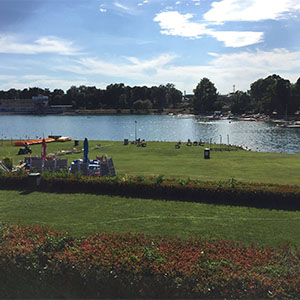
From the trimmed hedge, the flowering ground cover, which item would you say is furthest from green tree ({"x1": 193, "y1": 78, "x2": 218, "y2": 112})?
the flowering ground cover

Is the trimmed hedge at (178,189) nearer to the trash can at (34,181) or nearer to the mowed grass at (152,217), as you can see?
the trash can at (34,181)

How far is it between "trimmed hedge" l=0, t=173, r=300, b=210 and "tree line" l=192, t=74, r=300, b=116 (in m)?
125

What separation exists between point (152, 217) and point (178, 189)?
9.82 ft

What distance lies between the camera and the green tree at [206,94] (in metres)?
184

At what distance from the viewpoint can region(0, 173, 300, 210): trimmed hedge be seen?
1482 centimetres

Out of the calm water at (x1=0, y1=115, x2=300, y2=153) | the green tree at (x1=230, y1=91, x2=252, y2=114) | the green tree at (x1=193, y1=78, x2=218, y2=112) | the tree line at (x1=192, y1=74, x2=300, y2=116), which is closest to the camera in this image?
the calm water at (x1=0, y1=115, x2=300, y2=153)

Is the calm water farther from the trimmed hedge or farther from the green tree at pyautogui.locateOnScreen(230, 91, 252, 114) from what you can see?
the green tree at pyautogui.locateOnScreen(230, 91, 252, 114)

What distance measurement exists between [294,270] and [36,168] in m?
18.2

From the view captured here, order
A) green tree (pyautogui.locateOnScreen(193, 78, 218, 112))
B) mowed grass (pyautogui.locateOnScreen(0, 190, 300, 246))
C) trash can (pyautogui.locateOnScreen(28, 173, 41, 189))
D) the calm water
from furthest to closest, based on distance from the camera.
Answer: green tree (pyautogui.locateOnScreen(193, 78, 218, 112)), the calm water, trash can (pyautogui.locateOnScreen(28, 173, 41, 189)), mowed grass (pyautogui.locateOnScreen(0, 190, 300, 246))

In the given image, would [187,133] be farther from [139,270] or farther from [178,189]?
[139,270]

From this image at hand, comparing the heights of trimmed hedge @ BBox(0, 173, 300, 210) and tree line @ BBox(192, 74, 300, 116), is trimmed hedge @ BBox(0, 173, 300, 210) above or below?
below

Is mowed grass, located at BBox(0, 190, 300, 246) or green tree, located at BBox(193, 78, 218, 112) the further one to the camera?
green tree, located at BBox(193, 78, 218, 112)

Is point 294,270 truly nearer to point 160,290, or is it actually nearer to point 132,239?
point 160,290

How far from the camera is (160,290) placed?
6.97m
